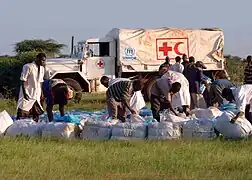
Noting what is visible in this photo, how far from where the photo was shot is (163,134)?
11516mm

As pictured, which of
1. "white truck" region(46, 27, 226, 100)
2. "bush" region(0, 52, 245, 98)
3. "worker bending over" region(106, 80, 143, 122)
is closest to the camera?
"worker bending over" region(106, 80, 143, 122)

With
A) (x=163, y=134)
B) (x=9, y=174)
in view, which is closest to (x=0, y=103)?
(x=163, y=134)

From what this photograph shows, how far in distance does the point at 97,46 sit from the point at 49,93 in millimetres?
11218

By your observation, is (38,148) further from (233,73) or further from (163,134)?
(233,73)

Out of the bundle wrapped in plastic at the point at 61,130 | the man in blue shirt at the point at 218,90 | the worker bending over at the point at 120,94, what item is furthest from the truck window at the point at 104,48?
the bundle wrapped in plastic at the point at 61,130

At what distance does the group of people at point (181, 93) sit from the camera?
11242 millimetres

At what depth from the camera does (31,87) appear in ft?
43.9

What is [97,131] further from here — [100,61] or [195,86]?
[100,61]

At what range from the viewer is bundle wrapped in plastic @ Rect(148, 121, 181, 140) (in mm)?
11516

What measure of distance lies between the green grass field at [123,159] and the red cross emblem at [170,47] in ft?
49.0

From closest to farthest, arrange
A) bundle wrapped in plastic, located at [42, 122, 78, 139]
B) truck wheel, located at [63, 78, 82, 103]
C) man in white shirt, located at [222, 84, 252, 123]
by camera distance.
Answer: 1. man in white shirt, located at [222, 84, 252, 123]
2. bundle wrapped in plastic, located at [42, 122, 78, 139]
3. truck wheel, located at [63, 78, 82, 103]

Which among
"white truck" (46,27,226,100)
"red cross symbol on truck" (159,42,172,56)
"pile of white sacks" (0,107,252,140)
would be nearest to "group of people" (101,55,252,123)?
"pile of white sacks" (0,107,252,140)

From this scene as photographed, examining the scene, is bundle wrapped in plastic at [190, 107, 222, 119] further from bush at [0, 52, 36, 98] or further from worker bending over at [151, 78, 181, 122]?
bush at [0, 52, 36, 98]

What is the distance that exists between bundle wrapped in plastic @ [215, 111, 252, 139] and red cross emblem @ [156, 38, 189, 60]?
46.9 feet
